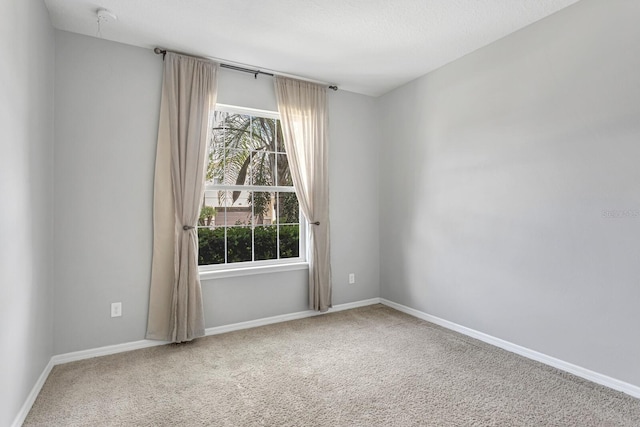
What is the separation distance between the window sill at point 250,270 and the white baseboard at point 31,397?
1.25m

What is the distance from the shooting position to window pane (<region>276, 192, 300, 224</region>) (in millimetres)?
3750

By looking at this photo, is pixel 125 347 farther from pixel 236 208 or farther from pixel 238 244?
pixel 236 208

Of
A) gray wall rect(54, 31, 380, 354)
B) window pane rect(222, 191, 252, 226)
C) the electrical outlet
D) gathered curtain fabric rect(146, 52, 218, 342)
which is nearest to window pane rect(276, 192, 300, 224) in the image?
window pane rect(222, 191, 252, 226)

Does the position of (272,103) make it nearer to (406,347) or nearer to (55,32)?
(55,32)

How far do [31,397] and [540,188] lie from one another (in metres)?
3.73

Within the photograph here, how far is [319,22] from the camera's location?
261 cm

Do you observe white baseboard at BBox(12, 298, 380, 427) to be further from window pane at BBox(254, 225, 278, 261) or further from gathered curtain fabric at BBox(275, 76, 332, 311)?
window pane at BBox(254, 225, 278, 261)

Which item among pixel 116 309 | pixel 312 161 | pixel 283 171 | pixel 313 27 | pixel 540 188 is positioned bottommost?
pixel 116 309

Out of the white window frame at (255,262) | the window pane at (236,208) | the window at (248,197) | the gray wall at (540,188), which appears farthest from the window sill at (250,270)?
the gray wall at (540,188)

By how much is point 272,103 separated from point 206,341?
96.2 inches

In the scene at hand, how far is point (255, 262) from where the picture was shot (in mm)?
3555

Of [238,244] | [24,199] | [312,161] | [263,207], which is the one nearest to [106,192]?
[24,199]

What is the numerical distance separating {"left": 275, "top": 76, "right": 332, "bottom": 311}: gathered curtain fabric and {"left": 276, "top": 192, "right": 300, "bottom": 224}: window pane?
17cm

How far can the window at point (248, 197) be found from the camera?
337cm
